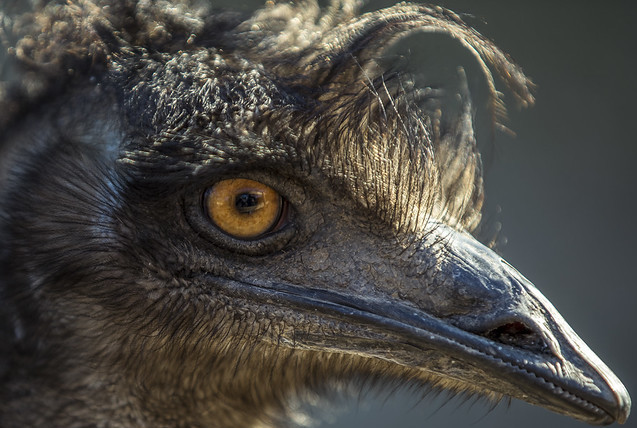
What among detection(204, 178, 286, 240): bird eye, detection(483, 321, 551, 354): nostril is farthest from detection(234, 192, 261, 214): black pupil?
detection(483, 321, 551, 354): nostril

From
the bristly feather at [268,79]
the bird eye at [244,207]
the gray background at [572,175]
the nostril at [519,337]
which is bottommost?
the gray background at [572,175]

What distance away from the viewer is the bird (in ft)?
4.99

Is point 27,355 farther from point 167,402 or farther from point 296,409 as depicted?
point 296,409

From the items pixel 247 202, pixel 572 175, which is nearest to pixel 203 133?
pixel 247 202

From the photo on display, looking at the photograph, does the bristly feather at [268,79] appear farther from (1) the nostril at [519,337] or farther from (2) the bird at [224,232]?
(1) the nostril at [519,337]

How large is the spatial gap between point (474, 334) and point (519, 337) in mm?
78

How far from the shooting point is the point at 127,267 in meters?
1.62

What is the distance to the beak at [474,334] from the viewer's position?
4.74 ft

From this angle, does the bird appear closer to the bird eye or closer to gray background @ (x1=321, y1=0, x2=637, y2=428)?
the bird eye

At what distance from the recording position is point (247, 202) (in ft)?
5.20

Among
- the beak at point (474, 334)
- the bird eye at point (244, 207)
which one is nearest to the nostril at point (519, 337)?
the beak at point (474, 334)

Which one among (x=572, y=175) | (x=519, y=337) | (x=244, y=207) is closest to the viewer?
(x=519, y=337)

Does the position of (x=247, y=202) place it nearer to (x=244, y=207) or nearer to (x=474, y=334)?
(x=244, y=207)

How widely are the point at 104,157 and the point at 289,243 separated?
0.38 m
